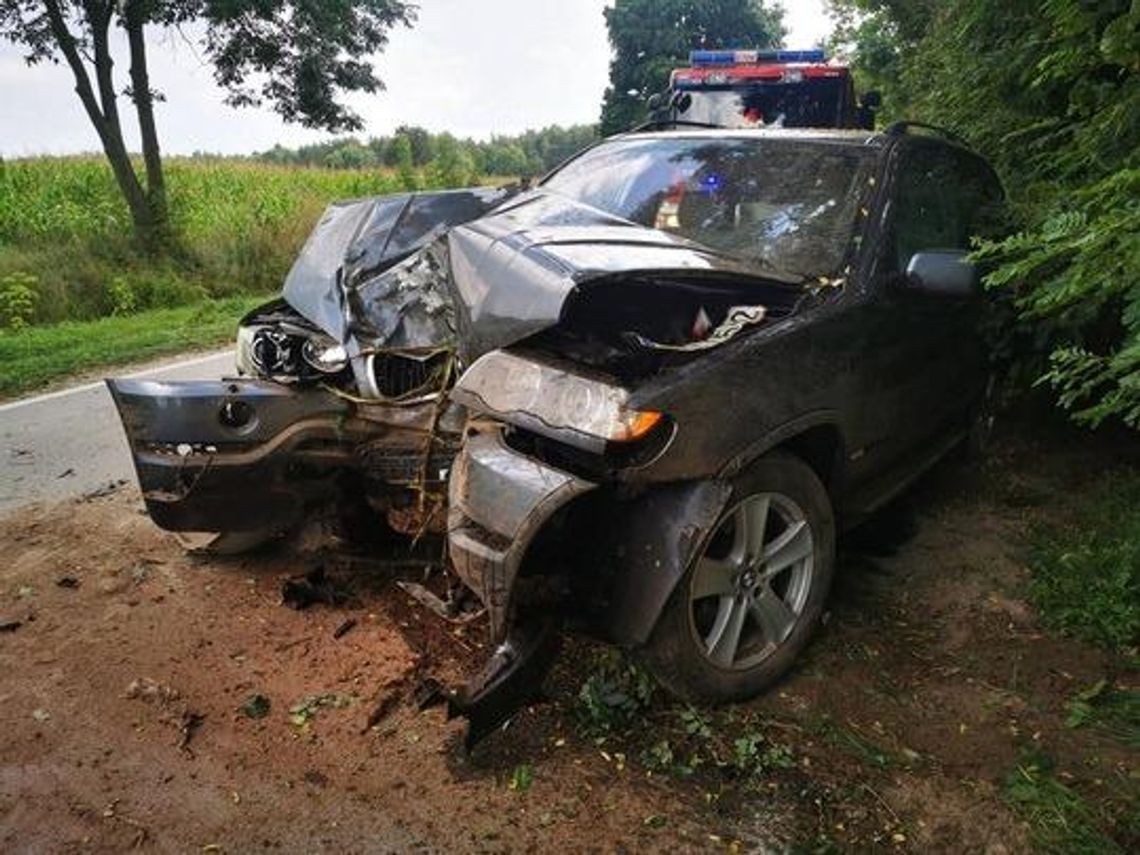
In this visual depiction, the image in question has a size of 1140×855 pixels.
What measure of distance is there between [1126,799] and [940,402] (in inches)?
77.2

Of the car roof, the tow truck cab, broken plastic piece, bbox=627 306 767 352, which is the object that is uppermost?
the tow truck cab

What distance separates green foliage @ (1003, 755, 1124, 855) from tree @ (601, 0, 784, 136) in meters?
34.9

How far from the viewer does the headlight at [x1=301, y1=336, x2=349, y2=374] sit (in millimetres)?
3178

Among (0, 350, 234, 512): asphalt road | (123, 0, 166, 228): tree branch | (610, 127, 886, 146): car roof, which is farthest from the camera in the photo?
(123, 0, 166, 228): tree branch

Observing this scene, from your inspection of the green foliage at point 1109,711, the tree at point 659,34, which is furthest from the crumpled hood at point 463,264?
the tree at point 659,34

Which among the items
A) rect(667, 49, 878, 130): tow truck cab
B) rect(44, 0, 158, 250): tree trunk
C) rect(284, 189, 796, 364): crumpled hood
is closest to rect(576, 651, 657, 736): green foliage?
rect(284, 189, 796, 364): crumpled hood

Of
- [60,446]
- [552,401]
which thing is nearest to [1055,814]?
[552,401]

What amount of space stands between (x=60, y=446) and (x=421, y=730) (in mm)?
3967

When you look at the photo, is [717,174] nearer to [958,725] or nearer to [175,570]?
[958,725]

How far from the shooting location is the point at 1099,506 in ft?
13.5

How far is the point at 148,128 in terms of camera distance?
514 inches

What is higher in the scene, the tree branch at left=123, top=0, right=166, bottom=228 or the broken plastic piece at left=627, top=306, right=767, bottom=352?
the tree branch at left=123, top=0, right=166, bottom=228

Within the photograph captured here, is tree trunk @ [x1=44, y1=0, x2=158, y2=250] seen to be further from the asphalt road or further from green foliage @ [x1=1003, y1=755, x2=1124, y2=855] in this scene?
green foliage @ [x1=1003, y1=755, x2=1124, y2=855]

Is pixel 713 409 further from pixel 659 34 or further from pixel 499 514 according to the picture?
pixel 659 34
